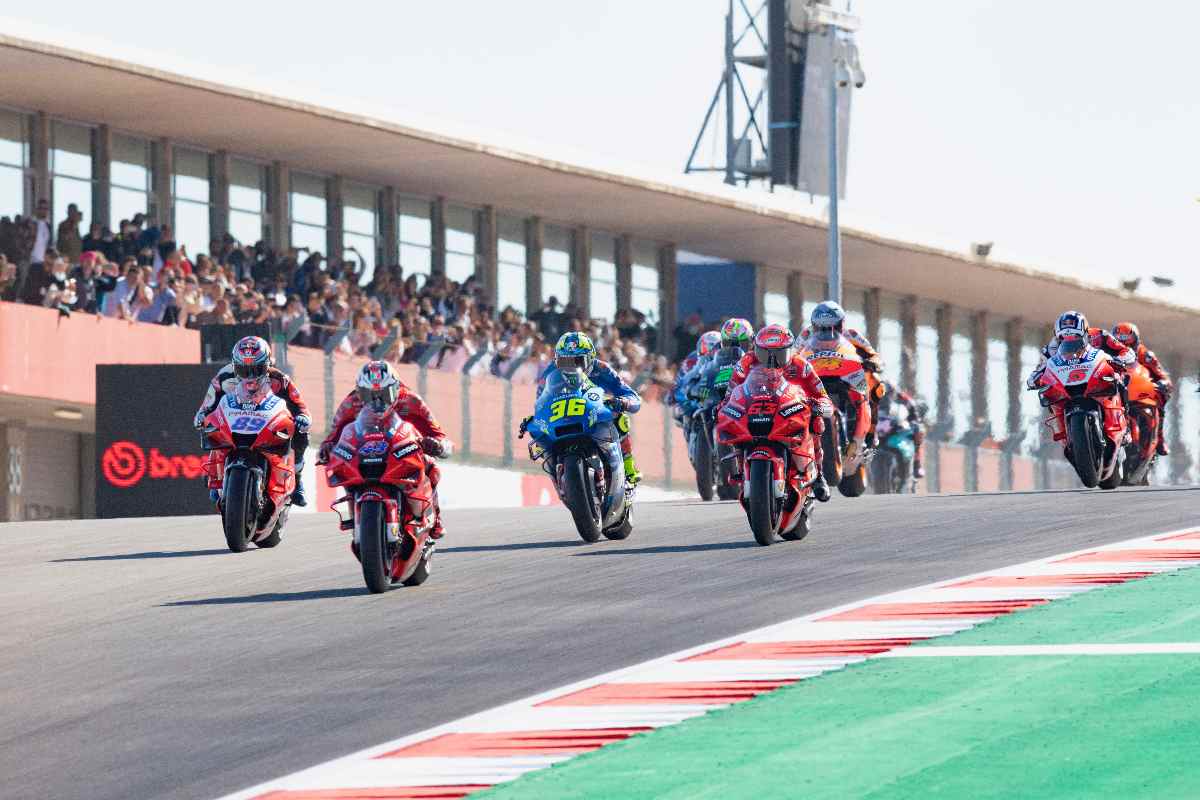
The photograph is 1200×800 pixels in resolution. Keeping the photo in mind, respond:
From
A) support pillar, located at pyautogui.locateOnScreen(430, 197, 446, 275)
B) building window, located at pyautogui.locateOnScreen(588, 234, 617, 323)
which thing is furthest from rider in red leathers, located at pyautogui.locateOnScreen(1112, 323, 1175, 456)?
building window, located at pyautogui.locateOnScreen(588, 234, 617, 323)

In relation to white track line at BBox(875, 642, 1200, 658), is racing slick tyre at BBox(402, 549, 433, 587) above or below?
above

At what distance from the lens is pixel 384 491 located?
1477 centimetres

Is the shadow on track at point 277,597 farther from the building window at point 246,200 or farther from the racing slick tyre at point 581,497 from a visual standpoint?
the building window at point 246,200

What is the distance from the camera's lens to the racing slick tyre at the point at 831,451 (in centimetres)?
2214

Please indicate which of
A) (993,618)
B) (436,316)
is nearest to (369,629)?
(993,618)

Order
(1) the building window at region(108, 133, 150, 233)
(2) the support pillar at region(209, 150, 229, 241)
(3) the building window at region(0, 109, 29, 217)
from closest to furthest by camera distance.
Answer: (3) the building window at region(0, 109, 29, 217)
(1) the building window at region(108, 133, 150, 233)
(2) the support pillar at region(209, 150, 229, 241)

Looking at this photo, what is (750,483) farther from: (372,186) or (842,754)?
(372,186)

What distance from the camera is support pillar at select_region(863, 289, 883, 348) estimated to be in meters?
56.5

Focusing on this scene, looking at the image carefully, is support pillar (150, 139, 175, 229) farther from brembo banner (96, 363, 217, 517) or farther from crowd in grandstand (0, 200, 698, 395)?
brembo banner (96, 363, 217, 517)

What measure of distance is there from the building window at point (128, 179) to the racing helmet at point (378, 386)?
21.7 meters

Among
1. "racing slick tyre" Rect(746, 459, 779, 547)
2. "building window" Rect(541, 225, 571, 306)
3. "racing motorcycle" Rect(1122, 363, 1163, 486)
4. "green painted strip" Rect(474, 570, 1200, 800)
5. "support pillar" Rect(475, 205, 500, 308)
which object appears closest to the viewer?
"green painted strip" Rect(474, 570, 1200, 800)

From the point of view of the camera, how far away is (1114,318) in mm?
61812

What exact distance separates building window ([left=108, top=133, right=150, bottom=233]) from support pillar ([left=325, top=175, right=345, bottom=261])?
4228 mm

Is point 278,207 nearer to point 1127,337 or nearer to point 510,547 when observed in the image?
point 1127,337
